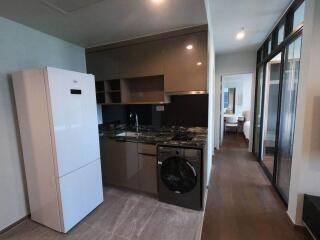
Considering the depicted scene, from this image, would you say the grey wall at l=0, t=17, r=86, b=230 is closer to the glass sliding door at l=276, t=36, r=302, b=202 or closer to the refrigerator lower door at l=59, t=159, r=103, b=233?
the refrigerator lower door at l=59, t=159, r=103, b=233

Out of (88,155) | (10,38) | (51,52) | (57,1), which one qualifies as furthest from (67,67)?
(88,155)

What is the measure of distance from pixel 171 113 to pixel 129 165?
118 centimetres

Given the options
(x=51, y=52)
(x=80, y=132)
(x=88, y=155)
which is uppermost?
(x=51, y=52)

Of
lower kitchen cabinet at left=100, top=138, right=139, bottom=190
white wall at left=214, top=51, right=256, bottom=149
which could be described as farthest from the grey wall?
white wall at left=214, top=51, right=256, bottom=149

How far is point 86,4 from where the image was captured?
5.42ft

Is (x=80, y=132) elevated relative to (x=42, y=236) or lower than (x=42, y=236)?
elevated

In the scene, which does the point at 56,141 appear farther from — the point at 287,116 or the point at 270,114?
the point at 270,114

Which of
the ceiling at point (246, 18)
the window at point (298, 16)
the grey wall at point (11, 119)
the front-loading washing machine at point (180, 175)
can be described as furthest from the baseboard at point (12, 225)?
the window at point (298, 16)

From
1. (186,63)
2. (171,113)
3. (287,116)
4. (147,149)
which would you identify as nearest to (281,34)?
(287,116)

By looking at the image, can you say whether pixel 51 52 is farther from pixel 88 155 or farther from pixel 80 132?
pixel 88 155

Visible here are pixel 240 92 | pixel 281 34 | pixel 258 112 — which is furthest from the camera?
pixel 240 92

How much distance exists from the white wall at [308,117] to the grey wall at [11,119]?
3.22m

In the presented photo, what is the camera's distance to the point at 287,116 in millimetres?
2348

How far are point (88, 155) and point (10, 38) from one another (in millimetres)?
1663
